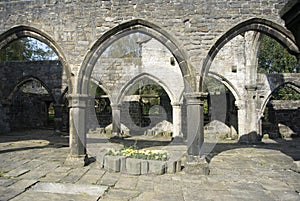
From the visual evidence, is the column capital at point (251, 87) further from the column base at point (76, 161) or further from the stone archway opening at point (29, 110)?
the stone archway opening at point (29, 110)

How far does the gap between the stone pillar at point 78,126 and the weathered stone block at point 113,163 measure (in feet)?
2.68

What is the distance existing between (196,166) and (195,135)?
74 cm

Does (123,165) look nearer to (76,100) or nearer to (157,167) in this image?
(157,167)

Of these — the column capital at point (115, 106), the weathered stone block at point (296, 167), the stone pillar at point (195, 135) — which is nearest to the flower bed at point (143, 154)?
the stone pillar at point (195, 135)

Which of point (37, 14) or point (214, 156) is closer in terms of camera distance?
point (37, 14)

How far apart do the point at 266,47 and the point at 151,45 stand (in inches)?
641

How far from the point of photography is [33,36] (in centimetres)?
667

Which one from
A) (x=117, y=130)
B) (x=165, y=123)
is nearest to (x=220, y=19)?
(x=117, y=130)

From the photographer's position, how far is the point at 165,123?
16.0m

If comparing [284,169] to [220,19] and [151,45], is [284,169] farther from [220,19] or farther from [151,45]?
[151,45]

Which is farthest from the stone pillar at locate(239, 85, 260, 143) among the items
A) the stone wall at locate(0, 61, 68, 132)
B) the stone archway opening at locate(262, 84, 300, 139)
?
the stone wall at locate(0, 61, 68, 132)

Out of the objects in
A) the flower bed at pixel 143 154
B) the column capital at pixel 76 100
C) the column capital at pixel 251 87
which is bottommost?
the flower bed at pixel 143 154

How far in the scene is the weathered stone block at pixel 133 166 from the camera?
17.8 feet

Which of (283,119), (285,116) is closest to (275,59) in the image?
(285,116)
